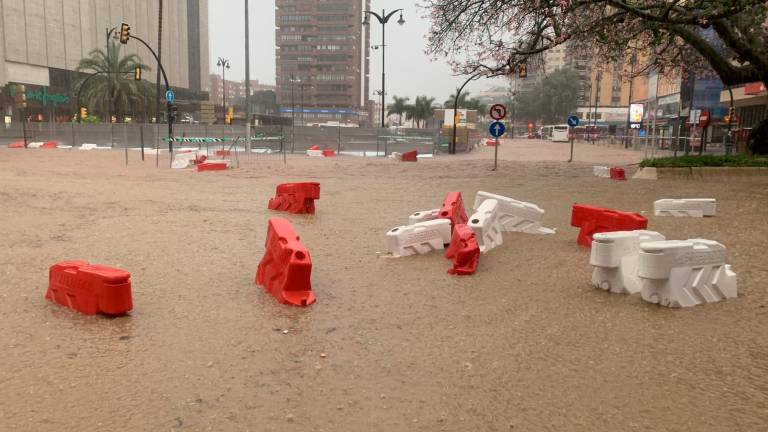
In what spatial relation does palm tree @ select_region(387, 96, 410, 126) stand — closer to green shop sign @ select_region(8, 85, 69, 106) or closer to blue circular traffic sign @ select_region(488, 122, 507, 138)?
green shop sign @ select_region(8, 85, 69, 106)

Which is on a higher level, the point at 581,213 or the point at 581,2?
the point at 581,2

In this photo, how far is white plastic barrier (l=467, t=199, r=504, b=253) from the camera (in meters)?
7.28

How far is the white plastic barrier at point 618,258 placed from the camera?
218 inches

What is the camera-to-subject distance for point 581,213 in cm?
802

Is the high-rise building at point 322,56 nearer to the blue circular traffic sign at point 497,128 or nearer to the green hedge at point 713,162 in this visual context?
the blue circular traffic sign at point 497,128

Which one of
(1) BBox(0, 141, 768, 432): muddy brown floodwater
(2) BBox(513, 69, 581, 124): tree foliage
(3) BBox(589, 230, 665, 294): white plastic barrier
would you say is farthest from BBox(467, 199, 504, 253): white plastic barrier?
(2) BBox(513, 69, 581, 124): tree foliage

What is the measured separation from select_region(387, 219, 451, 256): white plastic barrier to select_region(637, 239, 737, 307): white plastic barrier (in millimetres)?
2718

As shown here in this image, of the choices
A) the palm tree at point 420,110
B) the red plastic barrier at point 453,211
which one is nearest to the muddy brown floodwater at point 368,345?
the red plastic barrier at point 453,211

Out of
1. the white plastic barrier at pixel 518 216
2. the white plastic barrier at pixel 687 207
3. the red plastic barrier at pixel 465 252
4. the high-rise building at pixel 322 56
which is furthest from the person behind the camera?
the high-rise building at pixel 322 56

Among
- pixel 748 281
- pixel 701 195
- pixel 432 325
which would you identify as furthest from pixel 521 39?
pixel 432 325

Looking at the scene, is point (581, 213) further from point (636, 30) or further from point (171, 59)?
point (171, 59)

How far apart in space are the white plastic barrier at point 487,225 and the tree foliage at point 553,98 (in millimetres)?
112379

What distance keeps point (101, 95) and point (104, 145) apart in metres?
26.2

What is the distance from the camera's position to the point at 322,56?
497 ft
